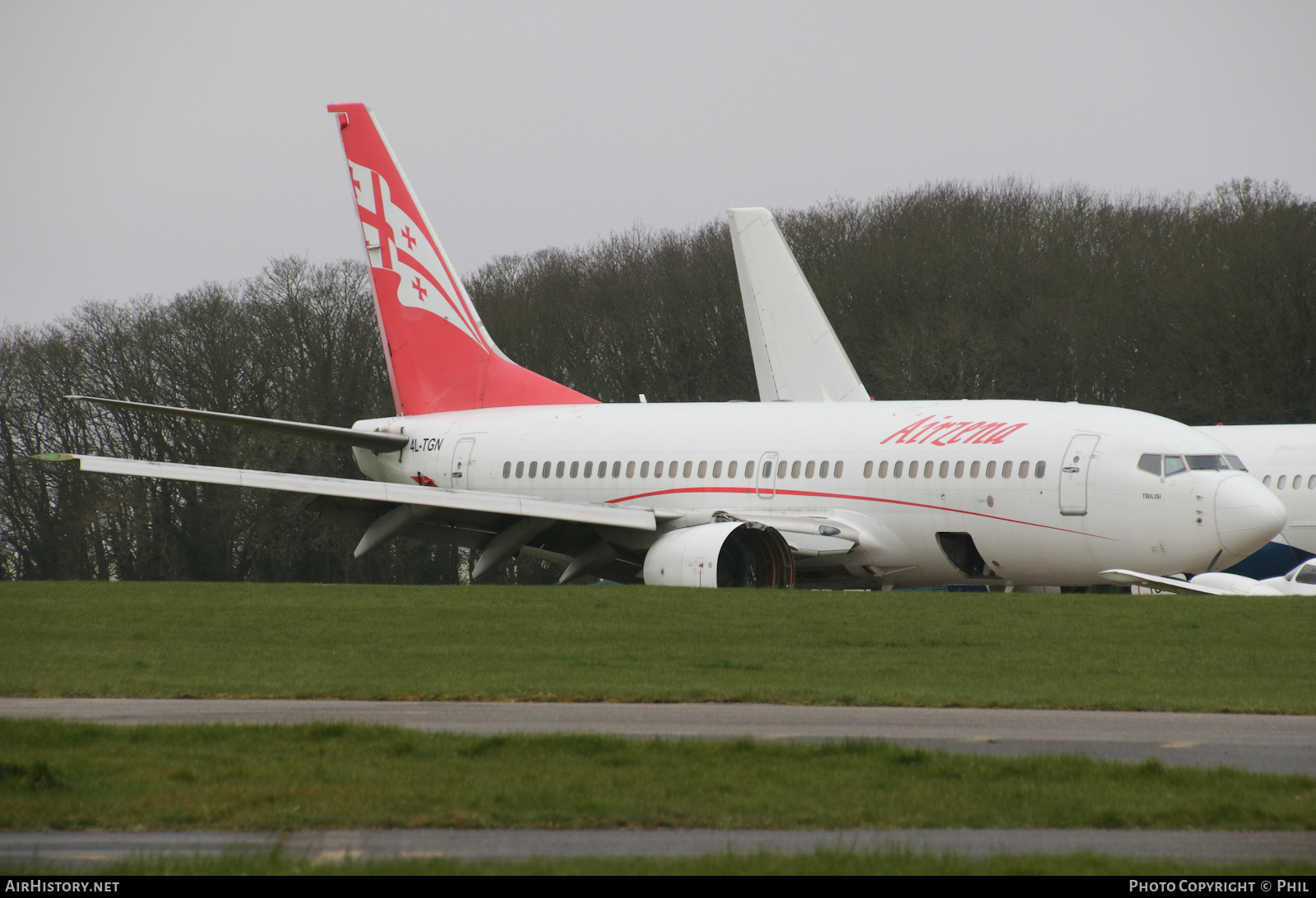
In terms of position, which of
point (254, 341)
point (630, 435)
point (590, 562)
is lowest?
point (590, 562)

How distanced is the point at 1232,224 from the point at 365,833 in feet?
167

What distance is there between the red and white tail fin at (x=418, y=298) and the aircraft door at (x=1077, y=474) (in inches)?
499

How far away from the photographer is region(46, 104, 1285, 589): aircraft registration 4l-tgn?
80.7ft

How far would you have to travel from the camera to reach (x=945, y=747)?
421 inches

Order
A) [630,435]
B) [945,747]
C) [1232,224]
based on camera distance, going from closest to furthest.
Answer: [945,747] → [630,435] → [1232,224]

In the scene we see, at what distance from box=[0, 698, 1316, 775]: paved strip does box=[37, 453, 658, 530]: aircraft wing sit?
42.3ft

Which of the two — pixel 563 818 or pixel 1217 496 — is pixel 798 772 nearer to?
pixel 563 818

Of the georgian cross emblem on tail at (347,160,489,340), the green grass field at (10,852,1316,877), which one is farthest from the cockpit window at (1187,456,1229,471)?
the green grass field at (10,852,1316,877)

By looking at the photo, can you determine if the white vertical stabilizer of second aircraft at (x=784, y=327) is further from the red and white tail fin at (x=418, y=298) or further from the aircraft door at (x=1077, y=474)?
the aircraft door at (x=1077, y=474)

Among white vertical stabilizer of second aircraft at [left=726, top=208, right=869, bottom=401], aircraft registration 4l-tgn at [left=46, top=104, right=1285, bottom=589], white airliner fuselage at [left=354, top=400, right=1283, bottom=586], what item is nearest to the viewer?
white airliner fuselage at [left=354, top=400, right=1283, bottom=586]

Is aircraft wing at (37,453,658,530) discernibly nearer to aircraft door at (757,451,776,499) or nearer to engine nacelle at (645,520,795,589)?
engine nacelle at (645,520,795,589)

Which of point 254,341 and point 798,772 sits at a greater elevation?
point 254,341

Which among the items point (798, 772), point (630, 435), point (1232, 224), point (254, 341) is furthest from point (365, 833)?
point (254, 341)

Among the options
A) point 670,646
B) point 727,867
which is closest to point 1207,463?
point 670,646
